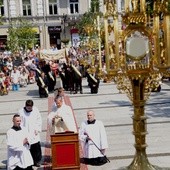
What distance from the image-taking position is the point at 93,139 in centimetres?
1188

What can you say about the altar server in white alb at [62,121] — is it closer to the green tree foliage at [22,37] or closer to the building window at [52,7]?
the green tree foliage at [22,37]

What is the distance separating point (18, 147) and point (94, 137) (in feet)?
7.03

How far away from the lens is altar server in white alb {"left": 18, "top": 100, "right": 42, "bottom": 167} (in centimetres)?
1177

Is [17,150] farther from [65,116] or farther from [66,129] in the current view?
[65,116]

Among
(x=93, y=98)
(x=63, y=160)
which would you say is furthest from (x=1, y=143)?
(x=93, y=98)

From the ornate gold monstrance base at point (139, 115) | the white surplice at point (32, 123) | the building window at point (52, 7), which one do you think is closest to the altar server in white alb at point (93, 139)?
the white surplice at point (32, 123)

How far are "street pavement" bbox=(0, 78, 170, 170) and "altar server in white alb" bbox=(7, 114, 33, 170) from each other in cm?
145

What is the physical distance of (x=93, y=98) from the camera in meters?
22.8

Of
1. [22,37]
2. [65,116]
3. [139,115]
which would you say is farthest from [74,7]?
[139,115]

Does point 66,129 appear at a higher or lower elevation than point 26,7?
lower

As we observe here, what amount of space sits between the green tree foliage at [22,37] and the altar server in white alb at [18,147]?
38087 mm

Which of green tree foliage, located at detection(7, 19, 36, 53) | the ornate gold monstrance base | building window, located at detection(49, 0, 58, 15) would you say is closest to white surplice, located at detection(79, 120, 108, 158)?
the ornate gold monstrance base

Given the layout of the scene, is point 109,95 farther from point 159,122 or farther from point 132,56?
point 132,56

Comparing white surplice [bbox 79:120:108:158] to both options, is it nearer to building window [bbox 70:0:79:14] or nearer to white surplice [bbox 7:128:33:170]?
white surplice [bbox 7:128:33:170]
